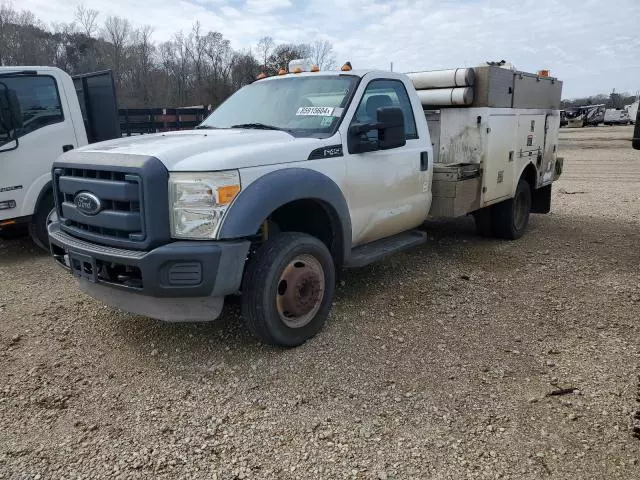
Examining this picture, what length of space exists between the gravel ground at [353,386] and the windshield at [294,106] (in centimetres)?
153

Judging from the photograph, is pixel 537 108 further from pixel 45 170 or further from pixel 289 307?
pixel 45 170

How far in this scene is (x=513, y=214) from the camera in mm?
6859

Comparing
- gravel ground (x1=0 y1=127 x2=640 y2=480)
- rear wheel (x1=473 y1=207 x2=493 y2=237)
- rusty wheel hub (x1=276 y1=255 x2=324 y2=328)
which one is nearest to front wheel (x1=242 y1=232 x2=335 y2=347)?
rusty wheel hub (x1=276 y1=255 x2=324 y2=328)

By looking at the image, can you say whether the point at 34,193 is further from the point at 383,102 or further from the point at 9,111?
the point at 383,102

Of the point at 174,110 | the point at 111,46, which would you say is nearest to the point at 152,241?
the point at 174,110

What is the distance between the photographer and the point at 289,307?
3.76 metres

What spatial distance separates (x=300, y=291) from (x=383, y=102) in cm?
195

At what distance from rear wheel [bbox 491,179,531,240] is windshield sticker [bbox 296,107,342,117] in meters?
3.38

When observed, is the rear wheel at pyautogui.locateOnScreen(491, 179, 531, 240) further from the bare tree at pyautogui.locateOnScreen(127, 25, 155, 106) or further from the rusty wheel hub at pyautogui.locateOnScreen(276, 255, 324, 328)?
the bare tree at pyautogui.locateOnScreen(127, 25, 155, 106)

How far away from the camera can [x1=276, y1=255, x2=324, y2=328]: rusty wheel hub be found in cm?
372

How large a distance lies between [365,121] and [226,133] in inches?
45.5

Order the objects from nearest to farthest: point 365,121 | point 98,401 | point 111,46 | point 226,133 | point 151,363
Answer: point 98,401
point 151,363
point 226,133
point 365,121
point 111,46

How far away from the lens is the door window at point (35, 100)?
618 cm

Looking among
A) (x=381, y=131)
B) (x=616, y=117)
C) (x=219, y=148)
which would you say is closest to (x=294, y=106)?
(x=381, y=131)
